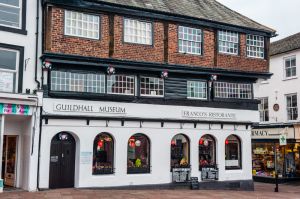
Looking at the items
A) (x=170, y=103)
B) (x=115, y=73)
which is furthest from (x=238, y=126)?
(x=115, y=73)

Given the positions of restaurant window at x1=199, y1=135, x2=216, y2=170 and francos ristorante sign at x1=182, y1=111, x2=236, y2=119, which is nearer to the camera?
francos ristorante sign at x1=182, y1=111, x2=236, y2=119

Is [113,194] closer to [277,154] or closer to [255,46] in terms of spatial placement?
[255,46]

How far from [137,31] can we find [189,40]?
9.75ft

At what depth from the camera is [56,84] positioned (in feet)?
56.8

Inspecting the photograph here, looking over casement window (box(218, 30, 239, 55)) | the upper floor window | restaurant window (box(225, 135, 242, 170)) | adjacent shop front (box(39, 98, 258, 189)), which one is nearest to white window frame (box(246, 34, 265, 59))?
casement window (box(218, 30, 239, 55))

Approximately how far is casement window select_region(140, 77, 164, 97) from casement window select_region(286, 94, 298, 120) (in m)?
12.1

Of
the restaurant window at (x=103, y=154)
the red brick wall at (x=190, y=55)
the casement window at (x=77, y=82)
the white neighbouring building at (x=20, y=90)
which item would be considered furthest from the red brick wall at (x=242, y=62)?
the white neighbouring building at (x=20, y=90)

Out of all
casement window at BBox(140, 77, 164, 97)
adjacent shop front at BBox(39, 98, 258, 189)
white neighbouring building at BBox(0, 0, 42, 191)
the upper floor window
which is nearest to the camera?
white neighbouring building at BBox(0, 0, 42, 191)

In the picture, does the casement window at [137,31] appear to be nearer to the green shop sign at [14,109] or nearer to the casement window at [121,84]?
the casement window at [121,84]

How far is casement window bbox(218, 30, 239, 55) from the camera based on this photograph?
21.4 m

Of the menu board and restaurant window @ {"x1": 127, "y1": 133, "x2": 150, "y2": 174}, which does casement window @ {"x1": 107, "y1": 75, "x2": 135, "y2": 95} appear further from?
the menu board

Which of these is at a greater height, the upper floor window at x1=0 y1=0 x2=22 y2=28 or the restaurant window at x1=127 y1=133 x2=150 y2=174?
the upper floor window at x1=0 y1=0 x2=22 y2=28

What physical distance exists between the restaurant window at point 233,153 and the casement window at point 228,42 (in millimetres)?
4686

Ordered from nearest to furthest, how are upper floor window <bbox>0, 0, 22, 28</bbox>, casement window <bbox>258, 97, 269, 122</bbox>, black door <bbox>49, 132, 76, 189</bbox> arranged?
upper floor window <bbox>0, 0, 22, 28</bbox>
black door <bbox>49, 132, 76, 189</bbox>
casement window <bbox>258, 97, 269, 122</bbox>
